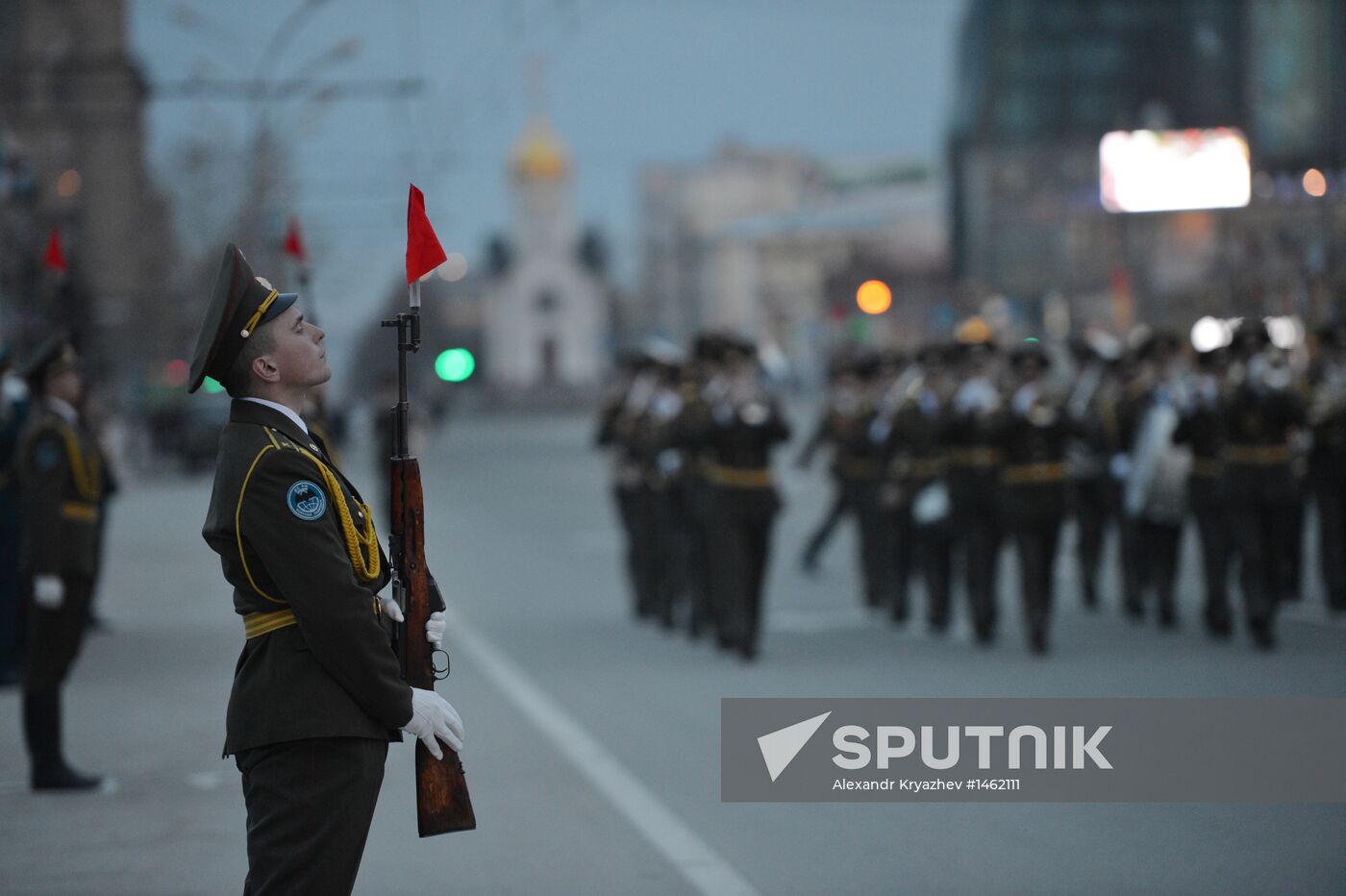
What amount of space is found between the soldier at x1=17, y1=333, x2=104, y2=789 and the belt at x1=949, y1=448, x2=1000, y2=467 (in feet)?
20.4

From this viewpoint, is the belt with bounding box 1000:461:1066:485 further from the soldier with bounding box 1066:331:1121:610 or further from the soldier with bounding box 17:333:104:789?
the soldier with bounding box 17:333:104:789

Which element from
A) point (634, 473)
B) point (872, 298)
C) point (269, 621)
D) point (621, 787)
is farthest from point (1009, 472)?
point (872, 298)

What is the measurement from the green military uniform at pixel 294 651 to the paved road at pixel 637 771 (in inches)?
97.9

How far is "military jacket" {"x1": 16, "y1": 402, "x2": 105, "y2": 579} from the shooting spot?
9039mm

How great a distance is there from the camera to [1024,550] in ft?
42.4

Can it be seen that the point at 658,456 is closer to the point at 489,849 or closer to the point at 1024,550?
the point at 1024,550

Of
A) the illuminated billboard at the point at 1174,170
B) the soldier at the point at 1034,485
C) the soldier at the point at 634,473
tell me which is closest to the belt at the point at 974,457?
the soldier at the point at 1034,485

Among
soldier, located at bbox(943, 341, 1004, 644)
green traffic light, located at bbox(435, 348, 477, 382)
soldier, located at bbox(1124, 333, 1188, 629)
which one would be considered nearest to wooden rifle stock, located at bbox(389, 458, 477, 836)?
green traffic light, located at bbox(435, 348, 477, 382)

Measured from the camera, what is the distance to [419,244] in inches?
205

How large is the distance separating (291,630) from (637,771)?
4717mm

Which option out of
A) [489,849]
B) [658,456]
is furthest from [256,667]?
[658,456]

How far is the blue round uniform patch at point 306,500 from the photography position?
452 cm

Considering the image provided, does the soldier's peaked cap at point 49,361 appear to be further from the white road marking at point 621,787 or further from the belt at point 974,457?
the belt at point 974,457

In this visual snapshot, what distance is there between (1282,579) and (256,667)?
11.2 m
